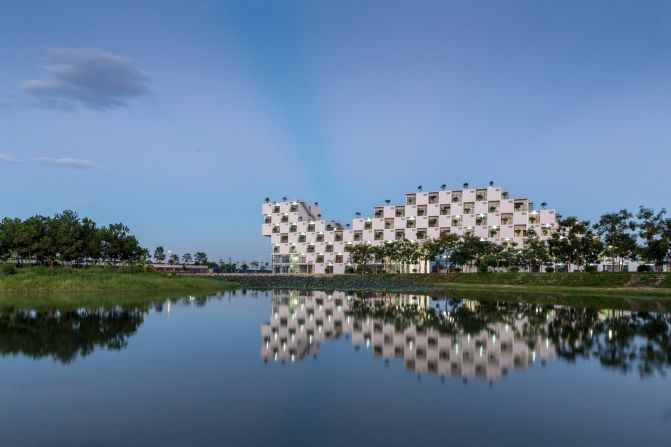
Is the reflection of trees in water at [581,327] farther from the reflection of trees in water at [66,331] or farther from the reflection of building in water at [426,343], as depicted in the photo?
the reflection of trees in water at [66,331]

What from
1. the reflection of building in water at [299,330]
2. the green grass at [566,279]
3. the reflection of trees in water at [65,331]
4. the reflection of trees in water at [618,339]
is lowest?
the reflection of trees in water at [618,339]

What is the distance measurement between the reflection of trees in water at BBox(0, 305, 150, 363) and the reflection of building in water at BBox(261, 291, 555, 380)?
5.78 m

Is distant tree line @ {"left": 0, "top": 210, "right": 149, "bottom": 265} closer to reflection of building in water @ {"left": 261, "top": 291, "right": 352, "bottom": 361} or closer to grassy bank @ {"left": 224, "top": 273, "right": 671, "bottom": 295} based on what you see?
grassy bank @ {"left": 224, "top": 273, "right": 671, "bottom": 295}

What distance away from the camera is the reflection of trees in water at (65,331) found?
54.8 ft

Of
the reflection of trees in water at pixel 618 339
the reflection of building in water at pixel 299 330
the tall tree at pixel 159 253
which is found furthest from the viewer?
the tall tree at pixel 159 253

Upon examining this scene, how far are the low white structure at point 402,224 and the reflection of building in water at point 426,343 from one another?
255ft

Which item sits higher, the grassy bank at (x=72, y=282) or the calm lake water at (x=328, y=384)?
the grassy bank at (x=72, y=282)

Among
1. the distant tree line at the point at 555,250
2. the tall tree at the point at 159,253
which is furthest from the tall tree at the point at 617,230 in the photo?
the tall tree at the point at 159,253

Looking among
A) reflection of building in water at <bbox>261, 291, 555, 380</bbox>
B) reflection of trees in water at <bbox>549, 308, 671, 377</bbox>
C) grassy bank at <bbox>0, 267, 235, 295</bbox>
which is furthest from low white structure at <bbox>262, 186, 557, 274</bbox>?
reflection of building in water at <bbox>261, 291, 555, 380</bbox>

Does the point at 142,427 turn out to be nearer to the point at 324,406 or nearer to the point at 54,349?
the point at 324,406

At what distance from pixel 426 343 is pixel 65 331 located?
1406 cm

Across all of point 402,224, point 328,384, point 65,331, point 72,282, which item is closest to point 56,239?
point 72,282

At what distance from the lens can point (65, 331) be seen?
67.7 feet

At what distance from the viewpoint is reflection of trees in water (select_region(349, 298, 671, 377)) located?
17078 millimetres
